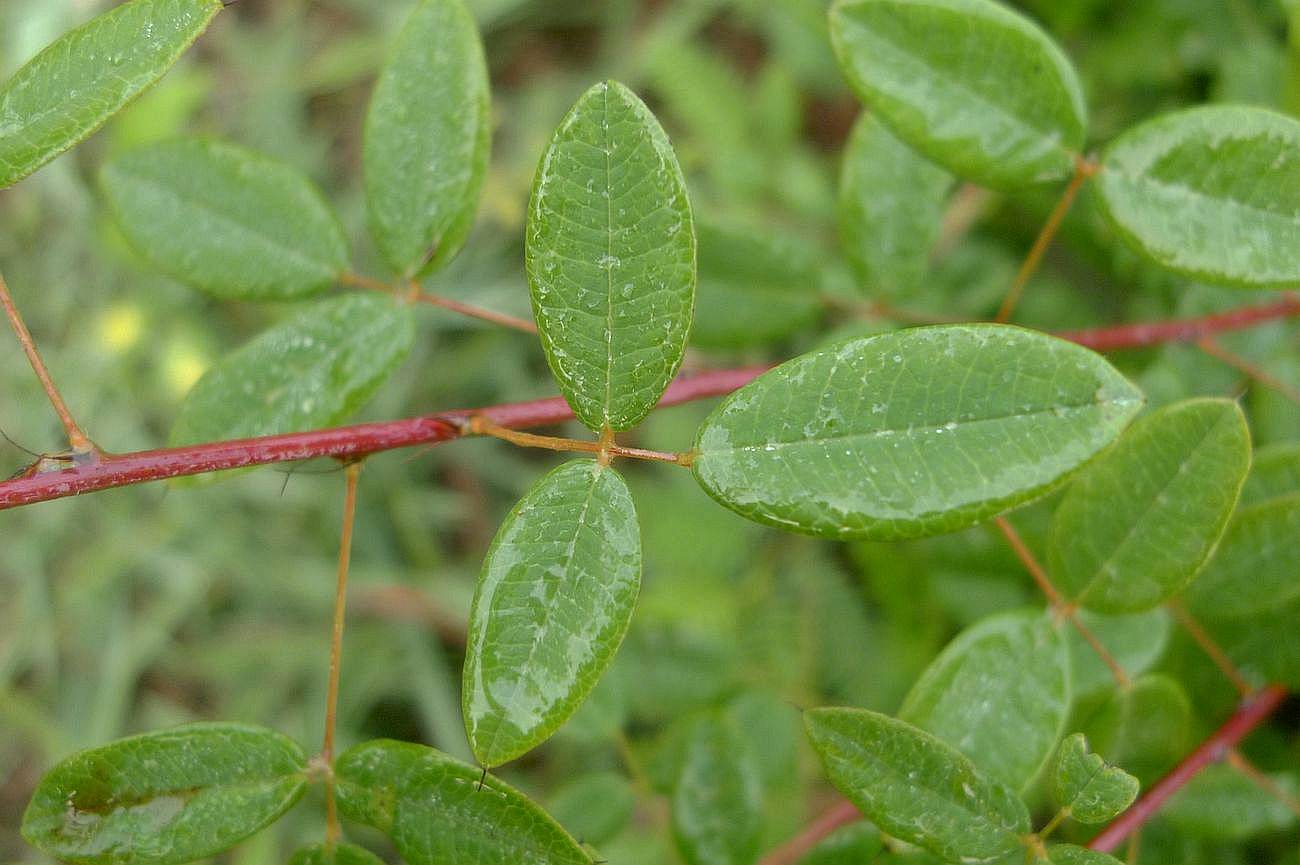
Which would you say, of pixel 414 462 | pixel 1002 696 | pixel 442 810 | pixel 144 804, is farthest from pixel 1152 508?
pixel 414 462

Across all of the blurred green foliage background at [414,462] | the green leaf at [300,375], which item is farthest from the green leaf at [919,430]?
the blurred green foliage background at [414,462]

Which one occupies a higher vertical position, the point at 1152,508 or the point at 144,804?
the point at 1152,508

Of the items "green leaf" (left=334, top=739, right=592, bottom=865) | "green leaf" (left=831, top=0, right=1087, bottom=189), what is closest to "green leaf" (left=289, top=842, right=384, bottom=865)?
"green leaf" (left=334, top=739, right=592, bottom=865)

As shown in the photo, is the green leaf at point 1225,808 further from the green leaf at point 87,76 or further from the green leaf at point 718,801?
the green leaf at point 87,76

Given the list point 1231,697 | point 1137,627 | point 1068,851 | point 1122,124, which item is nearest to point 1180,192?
point 1137,627

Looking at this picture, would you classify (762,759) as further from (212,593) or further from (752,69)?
(752,69)

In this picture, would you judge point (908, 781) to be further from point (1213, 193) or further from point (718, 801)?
point (1213, 193)
